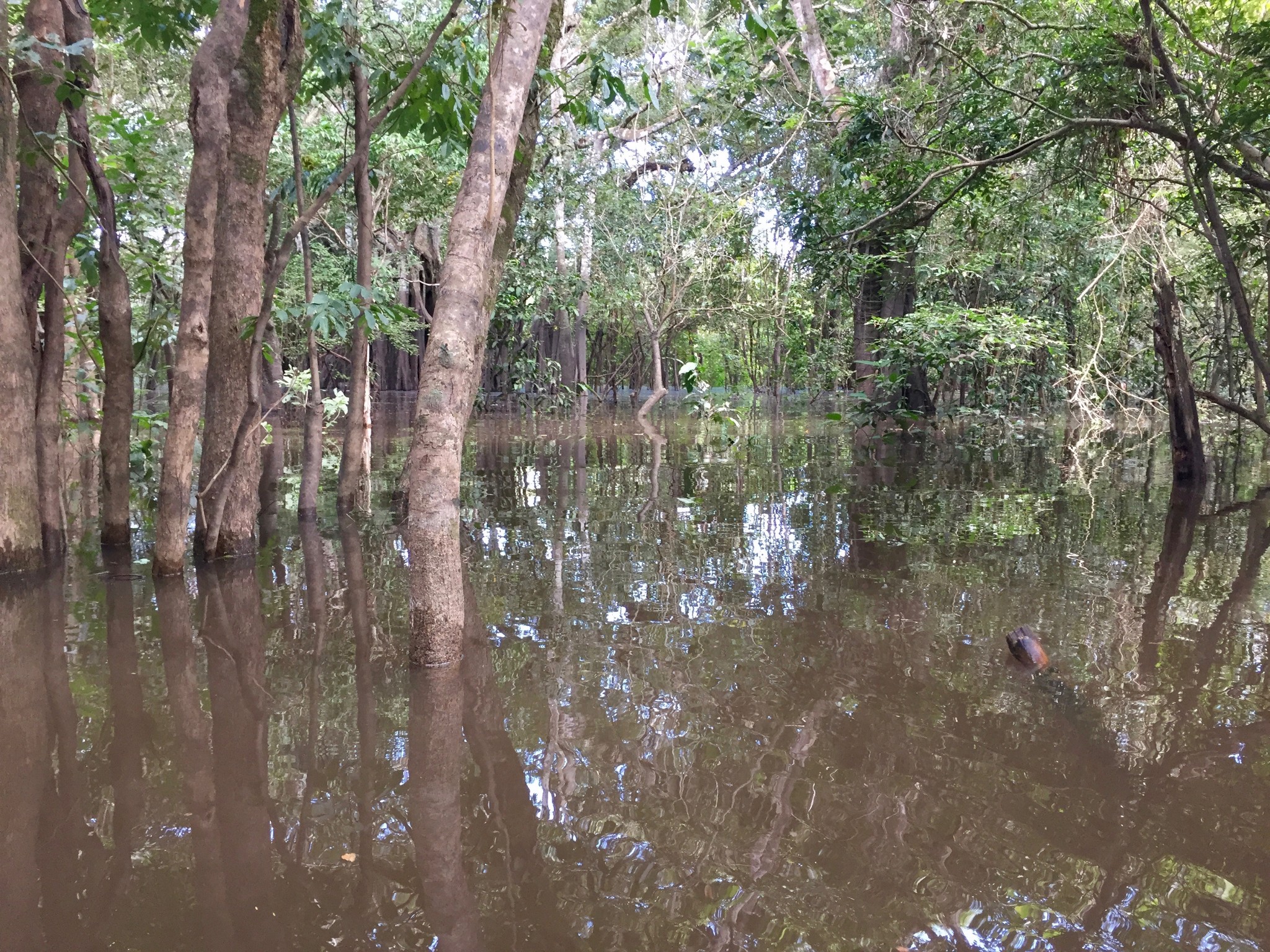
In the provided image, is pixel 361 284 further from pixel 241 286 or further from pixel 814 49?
pixel 814 49

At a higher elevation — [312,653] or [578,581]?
[578,581]

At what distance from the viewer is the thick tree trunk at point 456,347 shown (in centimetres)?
356

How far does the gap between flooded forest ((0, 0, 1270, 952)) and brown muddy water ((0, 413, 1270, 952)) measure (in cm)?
2

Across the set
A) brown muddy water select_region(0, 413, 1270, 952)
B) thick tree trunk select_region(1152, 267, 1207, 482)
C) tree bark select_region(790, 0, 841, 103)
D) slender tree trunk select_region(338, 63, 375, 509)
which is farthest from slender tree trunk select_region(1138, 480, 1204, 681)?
tree bark select_region(790, 0, 841, 103)

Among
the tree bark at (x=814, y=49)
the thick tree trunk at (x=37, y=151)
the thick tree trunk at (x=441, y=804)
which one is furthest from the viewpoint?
the tree bark at (x=814, y=49)

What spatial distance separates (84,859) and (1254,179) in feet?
25.1

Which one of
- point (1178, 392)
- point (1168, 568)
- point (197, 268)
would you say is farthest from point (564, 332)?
point (1168, 568)

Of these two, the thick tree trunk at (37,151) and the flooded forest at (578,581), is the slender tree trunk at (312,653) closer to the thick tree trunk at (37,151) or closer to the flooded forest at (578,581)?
the flooded forest at (578,581)

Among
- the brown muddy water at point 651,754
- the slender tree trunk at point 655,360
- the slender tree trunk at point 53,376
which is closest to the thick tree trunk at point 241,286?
the brown muddy water at point 651,754

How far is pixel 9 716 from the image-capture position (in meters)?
3.28

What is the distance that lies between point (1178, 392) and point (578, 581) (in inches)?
284

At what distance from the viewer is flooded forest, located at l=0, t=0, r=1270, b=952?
2.35 meters

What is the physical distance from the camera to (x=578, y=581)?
520 cm

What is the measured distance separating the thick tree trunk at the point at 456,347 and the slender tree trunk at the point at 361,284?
7.62 ft
